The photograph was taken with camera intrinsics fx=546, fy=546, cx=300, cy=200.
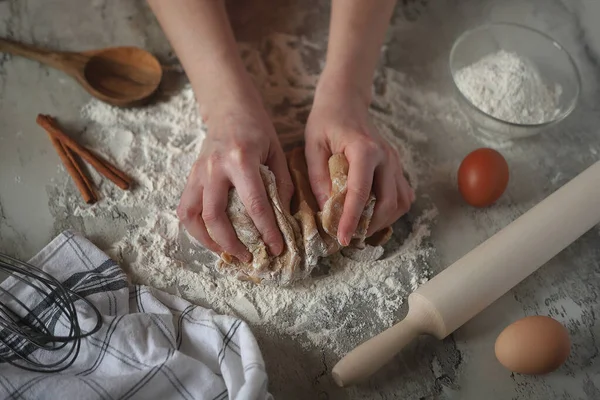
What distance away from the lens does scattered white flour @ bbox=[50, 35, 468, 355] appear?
3.16 feet

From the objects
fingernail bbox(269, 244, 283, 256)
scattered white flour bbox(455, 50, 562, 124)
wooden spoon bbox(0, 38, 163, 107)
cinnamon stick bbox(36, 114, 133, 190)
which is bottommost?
scattered white flour bbox(455, 50, 562, 124)

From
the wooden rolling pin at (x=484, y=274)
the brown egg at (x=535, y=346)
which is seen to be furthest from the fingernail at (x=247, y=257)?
the brown egg at (x=535, y=346)

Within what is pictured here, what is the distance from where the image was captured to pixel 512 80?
3.88 ft

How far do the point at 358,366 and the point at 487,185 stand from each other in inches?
17.3

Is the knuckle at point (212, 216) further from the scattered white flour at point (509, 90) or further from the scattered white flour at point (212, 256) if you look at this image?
the scattered white flour at point (509, 90)

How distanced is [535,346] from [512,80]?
59cm

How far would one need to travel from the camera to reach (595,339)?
3.21ft

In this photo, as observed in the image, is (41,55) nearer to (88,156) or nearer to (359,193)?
(88,156)

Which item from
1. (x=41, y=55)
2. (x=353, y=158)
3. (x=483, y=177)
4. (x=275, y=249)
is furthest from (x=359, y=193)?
(x=41, y=55)

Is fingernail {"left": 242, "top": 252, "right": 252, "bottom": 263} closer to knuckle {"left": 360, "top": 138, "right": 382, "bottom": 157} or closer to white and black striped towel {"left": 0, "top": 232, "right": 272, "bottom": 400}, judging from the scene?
white and black striped towel {"left": 0, "top": 232, "right": 272, "bottom": 400}

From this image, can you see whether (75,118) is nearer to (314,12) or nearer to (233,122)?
(233,122)

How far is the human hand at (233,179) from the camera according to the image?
907mm

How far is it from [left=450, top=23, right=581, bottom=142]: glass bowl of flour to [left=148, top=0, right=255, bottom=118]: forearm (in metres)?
0.49

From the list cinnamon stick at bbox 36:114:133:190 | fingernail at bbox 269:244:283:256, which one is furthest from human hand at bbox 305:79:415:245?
cinnamon stick at bbox 36:114:133:190
